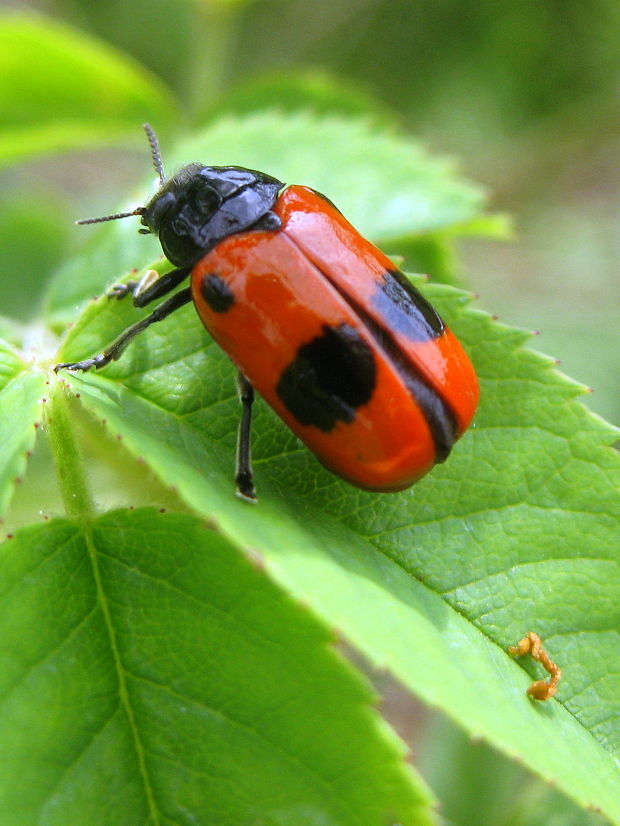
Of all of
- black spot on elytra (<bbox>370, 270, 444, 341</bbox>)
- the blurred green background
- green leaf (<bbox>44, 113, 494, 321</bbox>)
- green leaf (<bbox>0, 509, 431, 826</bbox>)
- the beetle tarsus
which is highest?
the blurred green background

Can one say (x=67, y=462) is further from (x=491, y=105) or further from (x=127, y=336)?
(x=491, y=105)

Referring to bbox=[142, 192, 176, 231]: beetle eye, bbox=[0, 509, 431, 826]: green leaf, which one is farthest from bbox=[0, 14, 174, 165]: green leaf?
bbox=[0, 509, 431, 826]: green leaf

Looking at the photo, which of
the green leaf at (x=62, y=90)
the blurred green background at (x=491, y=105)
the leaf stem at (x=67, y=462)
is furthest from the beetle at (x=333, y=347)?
the blurred green background at (x=491, y=105)

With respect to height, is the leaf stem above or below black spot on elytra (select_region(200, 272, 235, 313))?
below

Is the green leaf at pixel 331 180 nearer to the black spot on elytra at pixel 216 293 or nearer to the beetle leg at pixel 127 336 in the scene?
the beetle leg at pixel 127 336

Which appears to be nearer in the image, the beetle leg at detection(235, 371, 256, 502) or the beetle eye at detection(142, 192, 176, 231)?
the beetle leg at detection(235, 371, 256, 502)

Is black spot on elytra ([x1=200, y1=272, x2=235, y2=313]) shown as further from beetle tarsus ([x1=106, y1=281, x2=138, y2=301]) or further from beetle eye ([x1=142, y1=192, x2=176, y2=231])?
beetle eye ([x1=142, y1=192, x2=176, y2=231])

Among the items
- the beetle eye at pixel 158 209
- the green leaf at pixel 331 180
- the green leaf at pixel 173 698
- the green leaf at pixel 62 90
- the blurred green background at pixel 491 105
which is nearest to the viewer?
the green leaf at pixel 173 698
